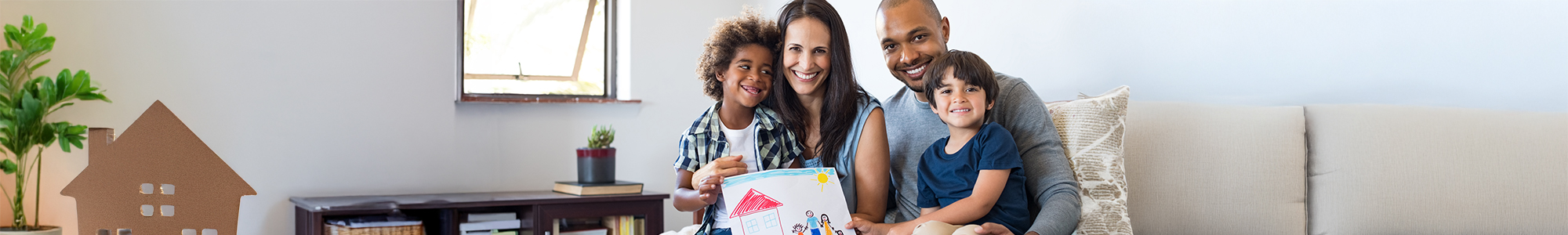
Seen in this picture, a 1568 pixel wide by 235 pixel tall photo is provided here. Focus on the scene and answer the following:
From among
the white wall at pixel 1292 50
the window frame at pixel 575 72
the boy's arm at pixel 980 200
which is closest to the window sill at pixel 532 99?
the window frame at pixel 575 72

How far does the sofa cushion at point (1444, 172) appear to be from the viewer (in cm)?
151

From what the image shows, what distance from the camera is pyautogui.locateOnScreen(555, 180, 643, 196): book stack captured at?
9.52 ft

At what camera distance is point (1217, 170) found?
171 cm

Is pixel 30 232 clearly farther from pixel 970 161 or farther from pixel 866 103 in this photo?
pixel 970 161

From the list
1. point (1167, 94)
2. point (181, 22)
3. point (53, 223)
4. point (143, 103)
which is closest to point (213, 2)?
point (181, 22)

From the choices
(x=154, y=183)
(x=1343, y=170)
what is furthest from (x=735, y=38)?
(x=1343, y=170)

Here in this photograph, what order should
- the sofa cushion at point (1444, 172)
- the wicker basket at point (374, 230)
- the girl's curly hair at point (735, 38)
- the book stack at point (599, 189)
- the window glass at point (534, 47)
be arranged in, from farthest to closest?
the window glass at point (534, 47) < the book stack at point (599, 189) < the wicker basket at point (374, 230) < the sofa cushion at point (1444, 172) < the girl's curly hair at point (735, 38)

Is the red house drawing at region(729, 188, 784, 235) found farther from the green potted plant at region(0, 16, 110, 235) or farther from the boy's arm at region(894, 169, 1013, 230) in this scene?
the green potted plant at region(0, 16, 110, 235)

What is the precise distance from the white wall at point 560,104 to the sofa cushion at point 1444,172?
11 cm

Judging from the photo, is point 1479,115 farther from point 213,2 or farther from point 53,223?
point 53,223

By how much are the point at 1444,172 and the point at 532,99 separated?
2580 millimetres

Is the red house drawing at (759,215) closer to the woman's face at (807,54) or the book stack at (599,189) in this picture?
the woman's face at (807,54)

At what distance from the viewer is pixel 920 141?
1476 mm

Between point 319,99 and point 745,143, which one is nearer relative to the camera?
point 745,143
